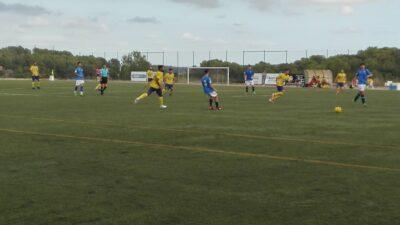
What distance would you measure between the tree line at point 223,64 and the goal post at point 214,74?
1.67m

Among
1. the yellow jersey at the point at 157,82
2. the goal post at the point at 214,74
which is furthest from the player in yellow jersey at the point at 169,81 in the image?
the goal post at the point at 214,74

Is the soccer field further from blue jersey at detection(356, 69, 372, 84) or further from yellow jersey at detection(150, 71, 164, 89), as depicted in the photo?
blue jersey at detection(356, 69, 372, 84)

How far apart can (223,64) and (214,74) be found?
7.28m

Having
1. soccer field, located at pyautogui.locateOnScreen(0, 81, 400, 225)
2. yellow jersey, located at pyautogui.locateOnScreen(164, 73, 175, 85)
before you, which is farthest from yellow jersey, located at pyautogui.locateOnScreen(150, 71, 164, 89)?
yellow jersey, located at pyautogui.locateOnScreen(164, 73, 175, 85)

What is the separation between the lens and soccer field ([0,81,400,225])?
6.35 metres

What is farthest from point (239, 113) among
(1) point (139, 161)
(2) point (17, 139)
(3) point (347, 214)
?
(3) point (347, 214)

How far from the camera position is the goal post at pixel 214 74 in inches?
2945

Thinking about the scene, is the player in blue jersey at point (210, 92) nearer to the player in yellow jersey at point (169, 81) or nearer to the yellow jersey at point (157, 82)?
the yellow jersey at point (157, 82)

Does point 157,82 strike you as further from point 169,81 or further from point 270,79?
point 270,79

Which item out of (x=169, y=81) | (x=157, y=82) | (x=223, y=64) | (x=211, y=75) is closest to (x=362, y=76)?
(x=157, y=82)

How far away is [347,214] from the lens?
20.8 feet

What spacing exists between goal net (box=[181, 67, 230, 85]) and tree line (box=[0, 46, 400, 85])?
1.69 metres

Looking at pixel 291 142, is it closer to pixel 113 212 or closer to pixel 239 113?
pixel 113 212

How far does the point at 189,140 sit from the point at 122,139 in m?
1.48
